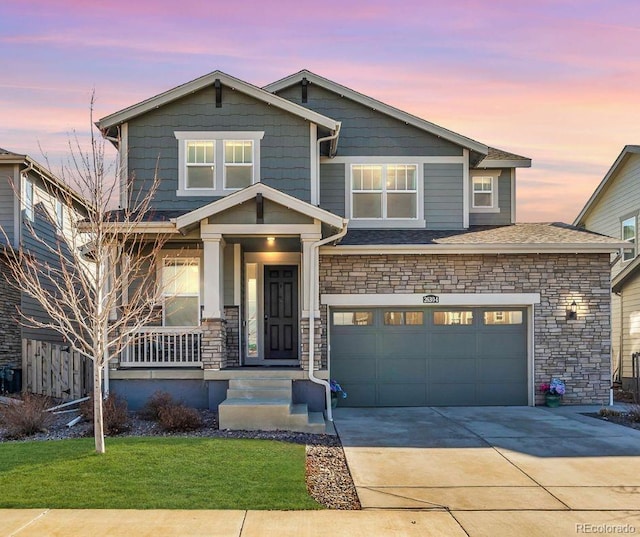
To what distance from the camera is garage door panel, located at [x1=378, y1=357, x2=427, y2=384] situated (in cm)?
1377

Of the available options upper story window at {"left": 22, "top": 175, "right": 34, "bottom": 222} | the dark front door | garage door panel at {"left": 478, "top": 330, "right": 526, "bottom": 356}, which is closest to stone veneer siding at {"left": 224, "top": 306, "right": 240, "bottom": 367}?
the dark front door

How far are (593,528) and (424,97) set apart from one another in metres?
13.4

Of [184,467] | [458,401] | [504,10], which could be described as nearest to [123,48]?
[504,10]

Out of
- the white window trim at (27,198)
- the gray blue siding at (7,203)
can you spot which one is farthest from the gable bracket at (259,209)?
the gray blue siding at (7,203)

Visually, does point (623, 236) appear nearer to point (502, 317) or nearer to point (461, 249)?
point (502, 317)

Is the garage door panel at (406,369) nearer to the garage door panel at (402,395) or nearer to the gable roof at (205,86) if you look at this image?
the garage door panel at (402,395)

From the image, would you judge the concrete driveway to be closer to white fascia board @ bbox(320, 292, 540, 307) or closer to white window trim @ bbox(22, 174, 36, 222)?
white fascia board @ bbox(320, 292, 540, 307)

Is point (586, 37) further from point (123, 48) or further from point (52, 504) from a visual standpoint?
point (52, 504)

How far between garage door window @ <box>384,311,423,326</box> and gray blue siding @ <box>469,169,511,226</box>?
3788 millimetres

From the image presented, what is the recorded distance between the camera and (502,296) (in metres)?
13.7

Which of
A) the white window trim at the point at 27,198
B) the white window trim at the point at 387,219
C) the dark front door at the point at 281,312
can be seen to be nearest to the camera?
the dark front door at the point at 281,312

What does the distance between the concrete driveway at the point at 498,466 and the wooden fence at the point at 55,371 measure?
5563 mm

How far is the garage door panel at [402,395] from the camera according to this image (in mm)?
13727

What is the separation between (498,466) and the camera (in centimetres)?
835
